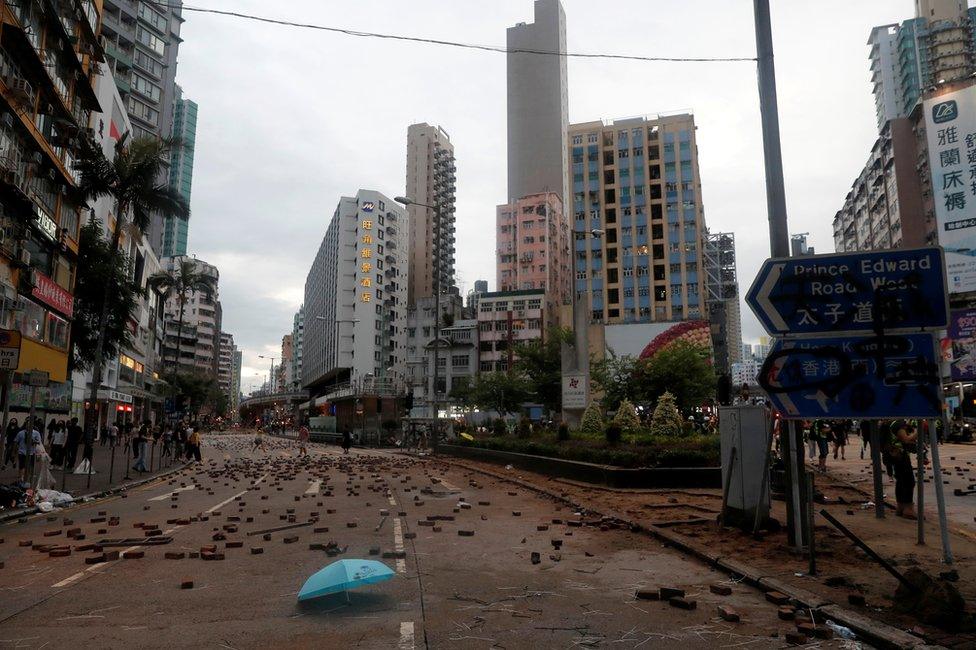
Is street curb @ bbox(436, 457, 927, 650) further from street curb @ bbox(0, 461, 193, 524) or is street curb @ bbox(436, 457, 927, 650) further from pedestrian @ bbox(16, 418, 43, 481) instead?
pedestrian @ bbox(16, 418, 43, 481)

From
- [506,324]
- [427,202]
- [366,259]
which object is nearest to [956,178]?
[506,324]

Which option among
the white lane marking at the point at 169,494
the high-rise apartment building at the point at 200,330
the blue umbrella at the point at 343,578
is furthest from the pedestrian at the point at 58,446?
the high-rise apartment building at the point at 200,330

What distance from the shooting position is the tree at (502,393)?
205 ft

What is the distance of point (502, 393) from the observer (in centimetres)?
6266

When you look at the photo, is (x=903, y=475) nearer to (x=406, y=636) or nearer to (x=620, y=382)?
(x=406, y=636)

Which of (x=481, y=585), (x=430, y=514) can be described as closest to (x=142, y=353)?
(x=430, y=514)

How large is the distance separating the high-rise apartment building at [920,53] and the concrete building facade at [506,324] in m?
57.8

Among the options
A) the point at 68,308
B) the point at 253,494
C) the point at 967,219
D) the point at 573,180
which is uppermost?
the point at 573,180

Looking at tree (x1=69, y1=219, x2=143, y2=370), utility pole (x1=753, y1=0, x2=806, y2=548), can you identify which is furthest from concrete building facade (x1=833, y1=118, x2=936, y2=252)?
tree (x1=69, y1=219, x2=143, y2=370)

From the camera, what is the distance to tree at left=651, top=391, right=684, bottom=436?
63.8ft

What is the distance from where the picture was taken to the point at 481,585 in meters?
6.95

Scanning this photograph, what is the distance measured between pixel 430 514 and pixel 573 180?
88.1 metres

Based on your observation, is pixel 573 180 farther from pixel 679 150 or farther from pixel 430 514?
pixel 430 514

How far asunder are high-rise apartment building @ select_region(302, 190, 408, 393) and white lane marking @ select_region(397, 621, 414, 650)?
9389cm
